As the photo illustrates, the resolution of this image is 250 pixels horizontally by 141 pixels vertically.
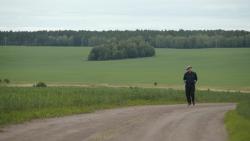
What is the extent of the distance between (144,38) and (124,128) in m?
141

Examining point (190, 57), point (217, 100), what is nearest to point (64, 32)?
point (190, 57)

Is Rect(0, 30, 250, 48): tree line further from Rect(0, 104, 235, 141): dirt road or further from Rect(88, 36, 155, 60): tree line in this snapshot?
Rect(0, 104, 235, 141): dirt road

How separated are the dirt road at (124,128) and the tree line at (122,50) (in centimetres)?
9654

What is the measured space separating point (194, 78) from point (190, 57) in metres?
91.2

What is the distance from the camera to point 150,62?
360ft

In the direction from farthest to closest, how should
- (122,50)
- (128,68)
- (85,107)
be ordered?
(122,50) < (128,68) < (85,107)

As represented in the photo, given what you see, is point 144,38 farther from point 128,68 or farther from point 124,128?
point 124,128

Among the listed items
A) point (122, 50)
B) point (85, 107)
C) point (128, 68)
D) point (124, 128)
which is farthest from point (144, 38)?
point (124, 128)

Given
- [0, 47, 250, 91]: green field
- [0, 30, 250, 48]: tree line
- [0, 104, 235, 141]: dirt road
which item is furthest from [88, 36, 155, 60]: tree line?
[0, 104, 235, 141]: dirt road

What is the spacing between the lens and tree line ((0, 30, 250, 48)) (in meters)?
150

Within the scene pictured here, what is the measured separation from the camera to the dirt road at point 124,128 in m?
14.5

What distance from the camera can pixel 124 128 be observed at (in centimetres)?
1627

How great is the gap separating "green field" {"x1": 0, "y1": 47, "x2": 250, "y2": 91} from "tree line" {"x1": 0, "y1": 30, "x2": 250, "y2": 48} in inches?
813

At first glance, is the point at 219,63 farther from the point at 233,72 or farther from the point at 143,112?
the point at 143,112
